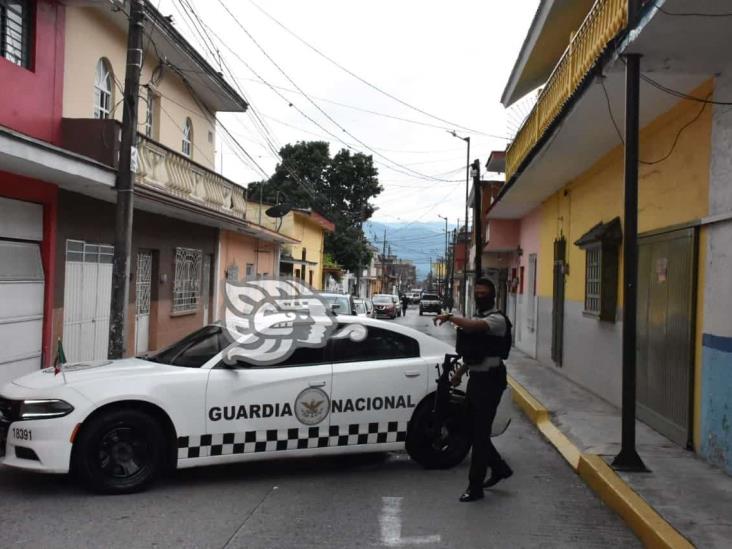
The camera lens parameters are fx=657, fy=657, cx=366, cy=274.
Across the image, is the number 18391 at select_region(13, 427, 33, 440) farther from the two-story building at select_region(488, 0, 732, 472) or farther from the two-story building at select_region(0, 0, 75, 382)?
the two-story building at select_region(488, 0, 732, 472)

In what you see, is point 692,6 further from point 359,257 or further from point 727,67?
point 359,257

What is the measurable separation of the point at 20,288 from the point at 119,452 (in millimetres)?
4754

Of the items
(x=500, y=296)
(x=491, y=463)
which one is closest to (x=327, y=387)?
(x=491, y=463)

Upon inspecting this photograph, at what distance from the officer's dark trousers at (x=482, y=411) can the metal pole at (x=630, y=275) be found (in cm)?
132

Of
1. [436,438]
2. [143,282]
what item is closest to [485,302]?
[436,438]

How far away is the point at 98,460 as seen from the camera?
4.93 metres

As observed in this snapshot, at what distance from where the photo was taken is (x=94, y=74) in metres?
11.1

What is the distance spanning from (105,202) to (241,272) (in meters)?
9.75

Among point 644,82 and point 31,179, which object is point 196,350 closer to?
point 31,179

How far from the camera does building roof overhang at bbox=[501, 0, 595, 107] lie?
11.9m

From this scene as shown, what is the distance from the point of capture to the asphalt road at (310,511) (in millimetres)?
4207

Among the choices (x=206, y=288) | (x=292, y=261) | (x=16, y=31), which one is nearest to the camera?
(x=16, y=31)

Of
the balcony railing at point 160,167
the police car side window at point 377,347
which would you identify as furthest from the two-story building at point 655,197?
the balcony railing at point 160,167

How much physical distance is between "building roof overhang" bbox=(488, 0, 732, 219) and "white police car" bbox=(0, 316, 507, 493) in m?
3.20
